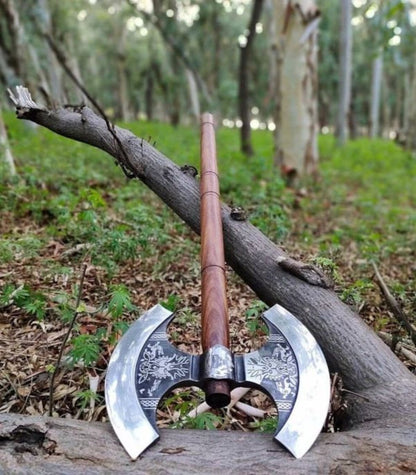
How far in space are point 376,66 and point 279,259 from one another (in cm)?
1828

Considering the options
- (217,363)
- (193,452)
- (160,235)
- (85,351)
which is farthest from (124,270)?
(193,452)

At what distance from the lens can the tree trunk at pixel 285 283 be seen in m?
1.96

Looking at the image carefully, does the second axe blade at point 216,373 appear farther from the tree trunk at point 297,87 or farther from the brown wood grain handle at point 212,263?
the tree trunk at point 297,87

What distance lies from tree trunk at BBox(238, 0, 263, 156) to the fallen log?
24.5 ft

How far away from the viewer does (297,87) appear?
7.09 m

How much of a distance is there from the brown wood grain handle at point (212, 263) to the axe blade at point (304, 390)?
24 centimetres

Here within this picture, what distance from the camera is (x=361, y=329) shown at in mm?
2203

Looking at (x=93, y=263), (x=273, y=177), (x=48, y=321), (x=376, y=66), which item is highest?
(x=376, y=66)

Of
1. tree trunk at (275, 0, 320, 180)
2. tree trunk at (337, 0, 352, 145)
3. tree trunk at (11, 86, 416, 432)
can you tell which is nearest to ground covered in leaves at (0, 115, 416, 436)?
tree trunk at (11, 86, 416, 432)

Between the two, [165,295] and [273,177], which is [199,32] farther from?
[165,295]

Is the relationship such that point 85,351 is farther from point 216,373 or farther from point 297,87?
point 297,87

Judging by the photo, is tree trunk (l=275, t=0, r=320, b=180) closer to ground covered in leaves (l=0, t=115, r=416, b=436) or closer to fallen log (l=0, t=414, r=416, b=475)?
ground covered in leaves (l=0, t=115, r=416, b=436)

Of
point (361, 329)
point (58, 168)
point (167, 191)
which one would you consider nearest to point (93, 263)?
point (167, 191)

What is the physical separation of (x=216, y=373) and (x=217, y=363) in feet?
0.14
